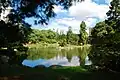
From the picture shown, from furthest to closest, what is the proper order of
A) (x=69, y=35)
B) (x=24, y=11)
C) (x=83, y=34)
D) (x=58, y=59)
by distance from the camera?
(x=69, y=35), (x=83, y=34), (x=58, y=59), (x=24, y=11)

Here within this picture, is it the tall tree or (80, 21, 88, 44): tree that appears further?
the tall tree

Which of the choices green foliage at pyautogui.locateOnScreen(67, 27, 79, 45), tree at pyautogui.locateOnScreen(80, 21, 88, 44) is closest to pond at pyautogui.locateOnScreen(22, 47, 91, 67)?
tree at pyautogui.locateOnScreen(80, 21, 88, 44)

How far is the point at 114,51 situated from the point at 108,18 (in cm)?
3285

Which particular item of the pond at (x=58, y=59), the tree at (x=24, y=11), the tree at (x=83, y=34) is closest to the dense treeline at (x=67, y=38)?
the tree at (x=83, y=34)

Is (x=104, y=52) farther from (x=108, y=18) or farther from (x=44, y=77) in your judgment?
(x=108, y=18)

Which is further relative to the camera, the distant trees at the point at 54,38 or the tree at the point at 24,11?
the distant trees at the point at 54,38

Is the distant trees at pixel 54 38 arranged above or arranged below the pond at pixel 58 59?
above

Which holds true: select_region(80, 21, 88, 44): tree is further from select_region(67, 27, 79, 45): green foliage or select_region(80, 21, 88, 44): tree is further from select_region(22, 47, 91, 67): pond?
select_region(22, 47, 91, 67): pond

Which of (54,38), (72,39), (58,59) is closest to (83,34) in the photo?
(72,39)

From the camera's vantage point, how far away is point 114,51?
17766 mm

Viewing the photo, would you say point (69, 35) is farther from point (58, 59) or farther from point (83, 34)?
point (58, 59)

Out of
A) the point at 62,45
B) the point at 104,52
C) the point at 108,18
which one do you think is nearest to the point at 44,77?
the point at 104,52

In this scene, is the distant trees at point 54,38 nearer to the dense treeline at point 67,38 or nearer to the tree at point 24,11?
the dense treeline at point 67,38

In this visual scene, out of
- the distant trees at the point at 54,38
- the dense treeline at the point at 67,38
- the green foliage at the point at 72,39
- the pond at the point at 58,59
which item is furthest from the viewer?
the green foliage at the point at 72,39
